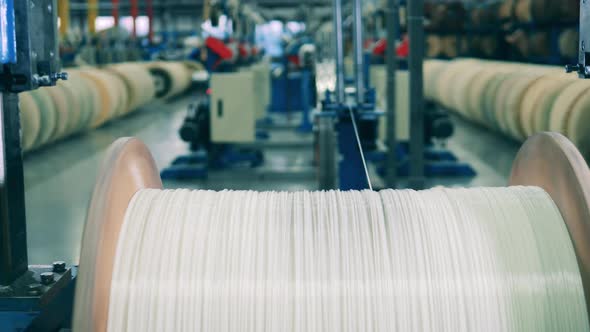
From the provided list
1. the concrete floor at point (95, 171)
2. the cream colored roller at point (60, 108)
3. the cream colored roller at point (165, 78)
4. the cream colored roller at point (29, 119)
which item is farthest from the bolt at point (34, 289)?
the cream colored roller at point (165, 78)

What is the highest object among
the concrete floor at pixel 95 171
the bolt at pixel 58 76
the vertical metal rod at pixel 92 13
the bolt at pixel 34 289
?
the vertical metal rod at pixel 92 13

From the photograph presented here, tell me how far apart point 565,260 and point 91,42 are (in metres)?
12.1

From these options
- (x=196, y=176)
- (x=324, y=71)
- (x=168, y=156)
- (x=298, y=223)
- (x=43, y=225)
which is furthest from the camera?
(x=168, y=156)

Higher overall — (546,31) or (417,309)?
(546,31)

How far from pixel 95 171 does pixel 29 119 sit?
2.41 feet

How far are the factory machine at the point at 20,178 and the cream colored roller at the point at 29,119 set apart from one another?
16.4 ft

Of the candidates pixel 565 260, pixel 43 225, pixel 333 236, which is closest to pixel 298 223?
pixel 333 236

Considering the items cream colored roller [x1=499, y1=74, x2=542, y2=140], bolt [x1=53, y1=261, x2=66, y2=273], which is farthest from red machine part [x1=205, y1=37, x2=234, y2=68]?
bolt [x1=53, y1=261, x2=66, y2=273]

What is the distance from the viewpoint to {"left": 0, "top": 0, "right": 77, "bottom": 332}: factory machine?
1766 millimetres

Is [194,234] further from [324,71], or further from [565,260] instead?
[324,71]

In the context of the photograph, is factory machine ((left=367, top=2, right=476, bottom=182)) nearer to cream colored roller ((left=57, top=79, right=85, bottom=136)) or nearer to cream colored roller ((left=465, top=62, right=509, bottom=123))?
cream colored roller ((left=465, top=62, right=509, bottom=123))

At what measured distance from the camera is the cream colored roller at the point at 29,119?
6.70 meters

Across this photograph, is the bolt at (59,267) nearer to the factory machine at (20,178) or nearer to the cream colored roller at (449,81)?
the factory machine at (20,178)

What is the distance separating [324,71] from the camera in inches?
285
